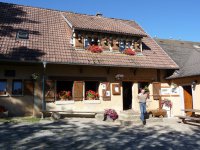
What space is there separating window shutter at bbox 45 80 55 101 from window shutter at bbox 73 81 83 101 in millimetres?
1188

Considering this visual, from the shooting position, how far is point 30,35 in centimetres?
1424

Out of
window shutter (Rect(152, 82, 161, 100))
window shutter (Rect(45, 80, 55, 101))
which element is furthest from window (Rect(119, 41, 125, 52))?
window shutter (Rect(45, 80, 55, 101))

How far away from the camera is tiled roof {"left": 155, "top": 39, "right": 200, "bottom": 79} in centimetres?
1433

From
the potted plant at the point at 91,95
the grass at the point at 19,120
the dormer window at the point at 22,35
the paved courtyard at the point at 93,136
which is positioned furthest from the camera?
the potted plant at the point at 91,95

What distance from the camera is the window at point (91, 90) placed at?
46.6 ft

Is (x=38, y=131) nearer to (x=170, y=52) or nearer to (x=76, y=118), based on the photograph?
(x=76, y=118)

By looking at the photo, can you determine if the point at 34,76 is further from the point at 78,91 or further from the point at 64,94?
the point at 78,91

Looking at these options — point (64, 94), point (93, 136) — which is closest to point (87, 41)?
point (64, 94)

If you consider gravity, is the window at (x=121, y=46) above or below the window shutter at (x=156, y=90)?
above

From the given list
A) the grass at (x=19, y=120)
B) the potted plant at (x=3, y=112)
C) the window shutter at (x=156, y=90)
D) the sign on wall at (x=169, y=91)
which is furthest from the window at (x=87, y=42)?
the potted plant at (x=3, y=112)

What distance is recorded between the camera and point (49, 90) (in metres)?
13.2

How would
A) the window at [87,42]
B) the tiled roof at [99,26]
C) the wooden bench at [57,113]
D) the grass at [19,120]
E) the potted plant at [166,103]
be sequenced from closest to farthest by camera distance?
the grass at [19,120], the wooden bench at [57,113], the tiled roof at [99,26], the window at [87,42], the potted plant at [166,103]

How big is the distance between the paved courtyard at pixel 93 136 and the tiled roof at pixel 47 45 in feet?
11.4

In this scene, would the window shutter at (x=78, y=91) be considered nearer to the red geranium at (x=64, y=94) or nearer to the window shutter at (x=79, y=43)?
the red geranium at (x=64, y=94)
